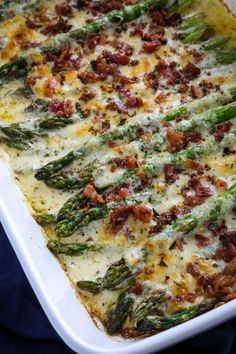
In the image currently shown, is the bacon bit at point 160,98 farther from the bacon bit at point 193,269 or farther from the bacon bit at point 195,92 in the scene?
the bacon bit at point 193,269

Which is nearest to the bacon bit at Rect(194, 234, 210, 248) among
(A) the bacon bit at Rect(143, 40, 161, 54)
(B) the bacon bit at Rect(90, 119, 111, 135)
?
(B) the bacon bit at Rect(90, 119, 111, 135)

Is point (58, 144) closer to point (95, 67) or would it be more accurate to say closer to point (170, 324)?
point (95, 67)

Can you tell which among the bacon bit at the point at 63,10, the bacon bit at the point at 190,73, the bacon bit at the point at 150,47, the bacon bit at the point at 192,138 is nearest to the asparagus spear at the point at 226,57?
the bacon bit at the point at 190,73

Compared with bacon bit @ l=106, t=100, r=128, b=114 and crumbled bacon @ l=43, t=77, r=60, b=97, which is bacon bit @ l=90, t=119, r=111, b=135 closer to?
bacon bit @ l=106, t=100, r=128, b=114

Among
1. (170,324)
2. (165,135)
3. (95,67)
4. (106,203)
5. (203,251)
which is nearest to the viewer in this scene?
(170,324)

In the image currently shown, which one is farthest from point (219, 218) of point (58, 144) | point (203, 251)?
point (58, 144)

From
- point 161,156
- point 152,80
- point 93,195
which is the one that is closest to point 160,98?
point 152,80
